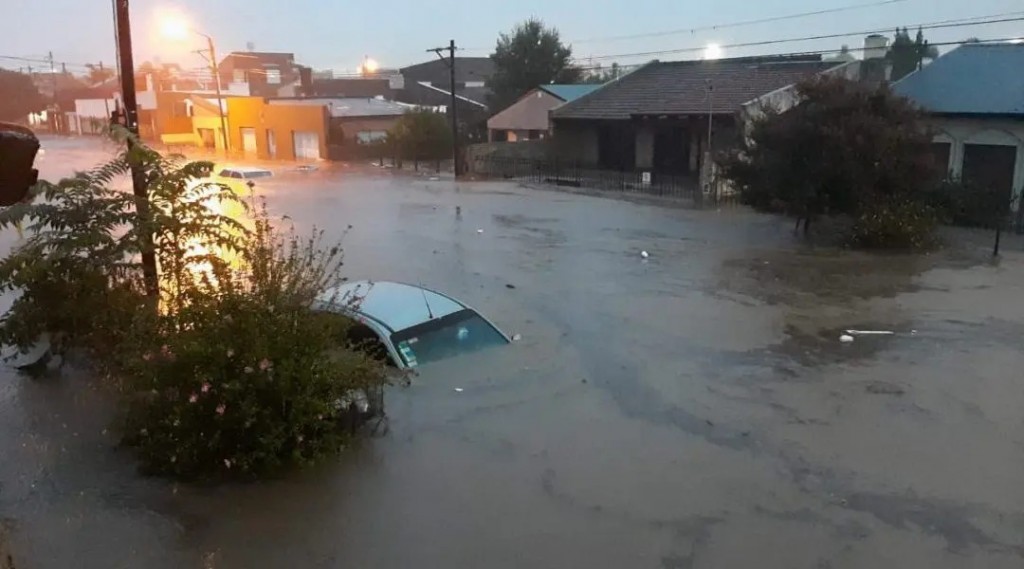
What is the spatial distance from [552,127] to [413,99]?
100ft

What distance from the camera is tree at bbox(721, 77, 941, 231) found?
62.3 ft

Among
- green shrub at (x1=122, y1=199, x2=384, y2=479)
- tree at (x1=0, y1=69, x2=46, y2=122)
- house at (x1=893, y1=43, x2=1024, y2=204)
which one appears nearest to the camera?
green shrub at (x1=122, y1=199, x2=384, y2=479)

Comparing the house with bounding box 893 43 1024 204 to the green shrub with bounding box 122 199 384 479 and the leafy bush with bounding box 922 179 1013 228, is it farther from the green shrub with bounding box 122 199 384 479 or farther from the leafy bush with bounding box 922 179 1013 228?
the green shrub with bounding box 122 199 384 479

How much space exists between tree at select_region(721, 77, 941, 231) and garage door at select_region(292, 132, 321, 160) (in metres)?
35.3

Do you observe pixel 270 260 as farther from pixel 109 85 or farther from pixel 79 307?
pixel 109 85

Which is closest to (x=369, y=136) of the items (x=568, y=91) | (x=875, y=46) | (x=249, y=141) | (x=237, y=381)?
(x=249, y=141)

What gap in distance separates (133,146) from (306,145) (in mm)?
43124

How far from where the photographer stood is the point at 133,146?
33.3ft

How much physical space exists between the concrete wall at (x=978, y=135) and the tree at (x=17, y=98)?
62893mm

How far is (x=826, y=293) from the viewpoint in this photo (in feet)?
50.9

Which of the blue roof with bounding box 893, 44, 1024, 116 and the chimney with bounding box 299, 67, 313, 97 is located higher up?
the chimney with bounding box 299, 67, 313, 97

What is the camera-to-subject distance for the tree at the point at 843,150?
1898cm

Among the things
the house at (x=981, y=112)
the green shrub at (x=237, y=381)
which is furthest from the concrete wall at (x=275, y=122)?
the green shrub at (x=237, y=381)

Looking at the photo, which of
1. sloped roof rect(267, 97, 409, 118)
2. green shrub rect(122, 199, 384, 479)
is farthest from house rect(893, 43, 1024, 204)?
sloped roof rect(267, 97, 409, 118)
